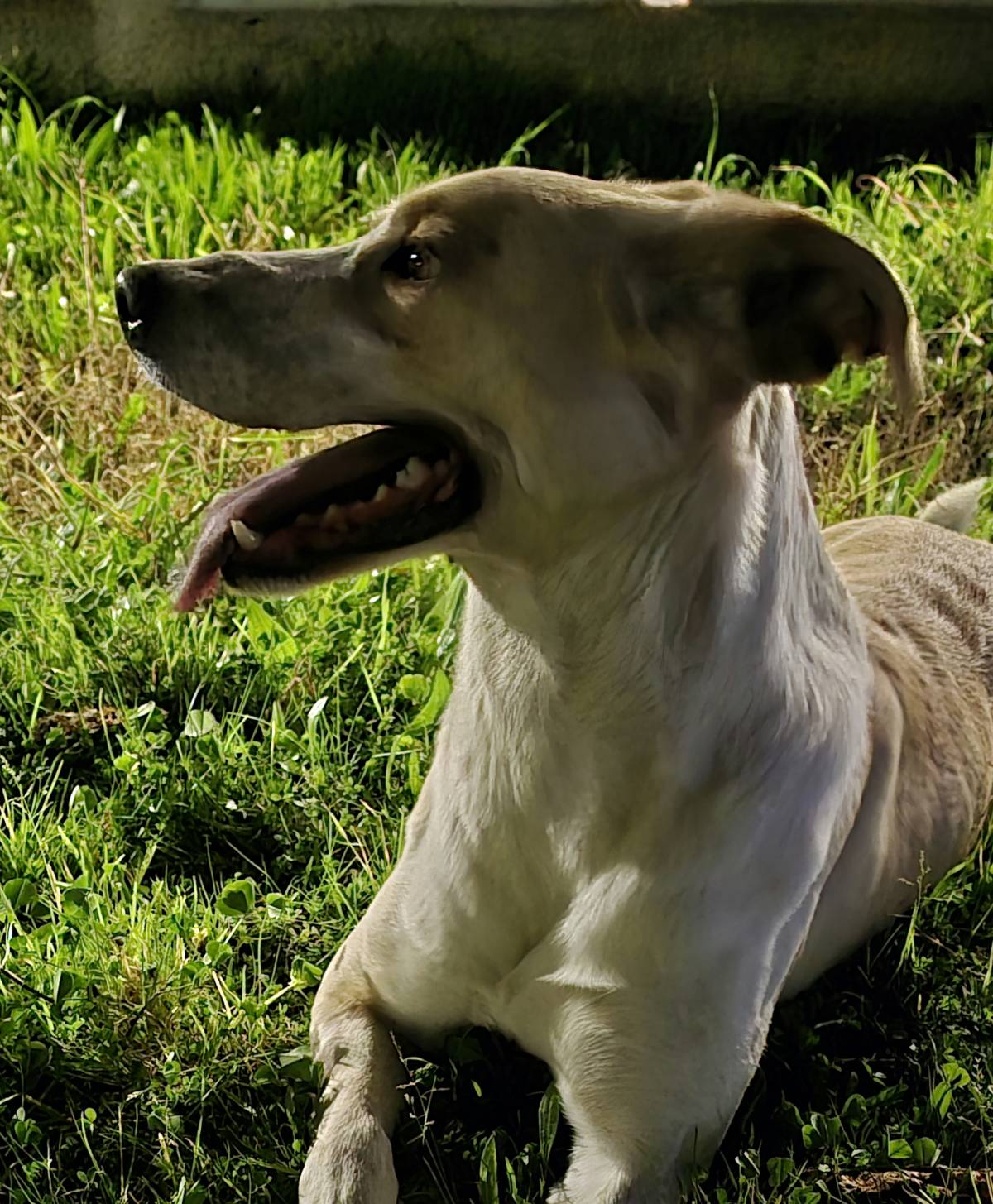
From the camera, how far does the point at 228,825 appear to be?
8.67 ft

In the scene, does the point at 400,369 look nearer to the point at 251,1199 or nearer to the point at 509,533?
the point at 509,533

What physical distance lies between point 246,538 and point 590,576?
1.45ft

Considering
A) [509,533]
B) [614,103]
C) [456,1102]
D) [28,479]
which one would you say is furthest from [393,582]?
[614,103]

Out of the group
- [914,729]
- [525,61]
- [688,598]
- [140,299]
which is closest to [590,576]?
[688,598]

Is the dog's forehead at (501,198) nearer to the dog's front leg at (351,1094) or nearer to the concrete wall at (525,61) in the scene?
the dog's front leg at (351,1094)

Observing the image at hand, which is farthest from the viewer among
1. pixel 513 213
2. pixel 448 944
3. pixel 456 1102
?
pixel 456 1102

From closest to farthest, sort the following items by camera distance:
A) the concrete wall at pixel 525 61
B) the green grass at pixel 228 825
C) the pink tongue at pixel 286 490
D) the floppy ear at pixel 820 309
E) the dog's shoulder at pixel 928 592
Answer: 1. the floppy ear at pixel 820 309
2. the pink tongue at pixel 286 490
3. the green grass at pixel 228 825
4. the dog's shoulder at pixel 928 592
5. the concrete wall at pixel 525 61

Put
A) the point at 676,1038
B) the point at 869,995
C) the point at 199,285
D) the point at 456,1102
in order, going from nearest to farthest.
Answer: the point at 199,285 < the point at 676,1038 < the point at 456,1102 < the point at 869,995

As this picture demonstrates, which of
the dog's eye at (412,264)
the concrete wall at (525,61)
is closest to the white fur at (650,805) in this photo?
the dog's eye at (412,264)

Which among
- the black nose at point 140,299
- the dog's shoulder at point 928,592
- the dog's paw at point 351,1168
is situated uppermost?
the black nose at point 140,299

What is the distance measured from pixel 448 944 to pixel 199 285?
95 cm

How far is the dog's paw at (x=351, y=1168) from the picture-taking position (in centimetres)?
200

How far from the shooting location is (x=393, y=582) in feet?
10.3

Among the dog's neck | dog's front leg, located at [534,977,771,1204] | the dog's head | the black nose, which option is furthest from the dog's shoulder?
the black nose
